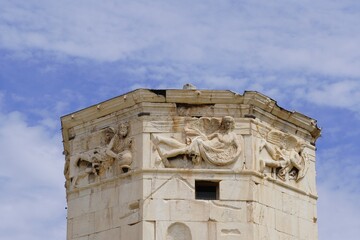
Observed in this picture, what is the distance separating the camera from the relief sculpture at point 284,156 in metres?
25.5

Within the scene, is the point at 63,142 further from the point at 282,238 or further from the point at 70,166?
the point at 282,238

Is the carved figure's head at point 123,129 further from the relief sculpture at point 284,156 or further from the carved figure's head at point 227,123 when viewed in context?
the relief sculpture at point 284,156

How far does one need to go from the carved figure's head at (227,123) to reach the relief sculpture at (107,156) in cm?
208

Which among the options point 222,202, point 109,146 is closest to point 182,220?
point 222,202

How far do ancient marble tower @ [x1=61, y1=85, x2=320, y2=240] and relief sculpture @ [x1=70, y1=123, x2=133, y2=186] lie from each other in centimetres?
2

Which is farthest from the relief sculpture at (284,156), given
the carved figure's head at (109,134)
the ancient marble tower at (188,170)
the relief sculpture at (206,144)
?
the carved figure's head at (109,134)

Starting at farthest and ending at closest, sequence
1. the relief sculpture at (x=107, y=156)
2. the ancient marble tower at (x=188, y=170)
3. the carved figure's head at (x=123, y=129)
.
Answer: the carved figure's head at (x=123, y=129), the relief sculpture at (x=107, y=156), the ancient marble tower at (x=188, y=170)

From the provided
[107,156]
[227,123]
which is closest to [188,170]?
[227,123]

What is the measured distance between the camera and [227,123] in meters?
25.1

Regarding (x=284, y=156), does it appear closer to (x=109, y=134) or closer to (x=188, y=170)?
(x=188, y=170)

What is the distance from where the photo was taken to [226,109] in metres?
25.3

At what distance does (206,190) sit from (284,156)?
2159 millimetres

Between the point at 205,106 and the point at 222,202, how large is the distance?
Answer: 88.0 inches

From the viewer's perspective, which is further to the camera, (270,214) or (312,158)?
(312,158)
